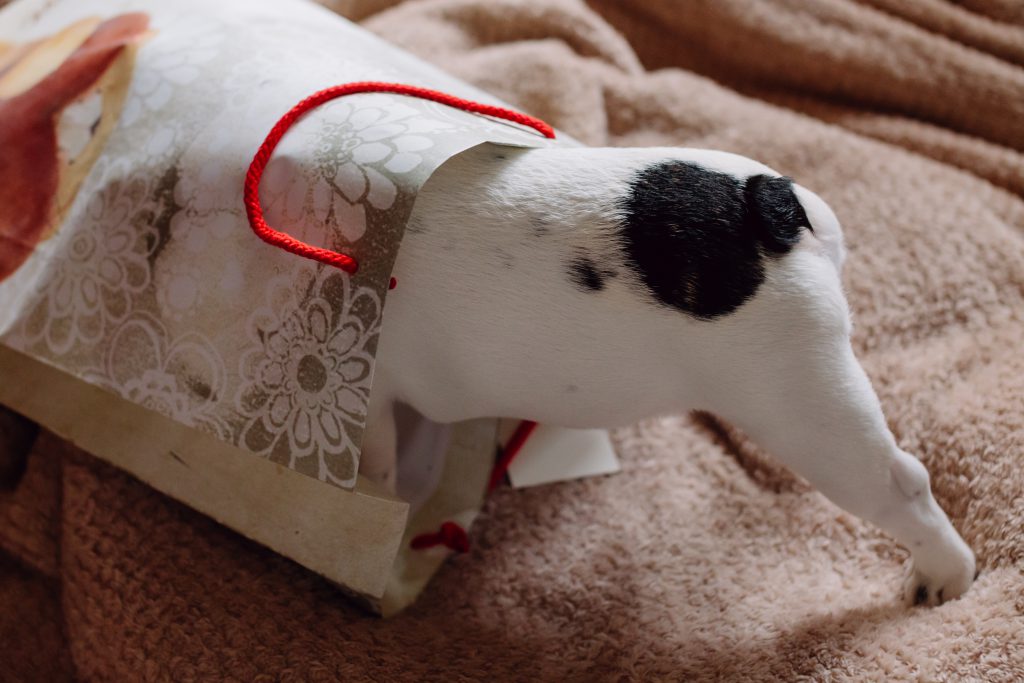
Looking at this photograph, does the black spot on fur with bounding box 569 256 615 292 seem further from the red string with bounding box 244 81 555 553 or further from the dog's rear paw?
the dog's rear paw

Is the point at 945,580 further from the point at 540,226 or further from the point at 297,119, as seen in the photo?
the point at 297,119

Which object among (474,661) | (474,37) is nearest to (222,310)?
(474,661)

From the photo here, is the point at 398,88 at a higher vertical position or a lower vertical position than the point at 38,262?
higher

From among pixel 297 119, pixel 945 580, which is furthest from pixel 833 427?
pixel 297 119

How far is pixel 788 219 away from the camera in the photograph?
0.78 metres

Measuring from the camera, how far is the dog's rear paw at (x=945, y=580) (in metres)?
0.97

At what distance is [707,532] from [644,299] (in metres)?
0.48

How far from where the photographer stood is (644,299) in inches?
30.6

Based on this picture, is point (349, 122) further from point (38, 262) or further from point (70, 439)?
point (70, 439)

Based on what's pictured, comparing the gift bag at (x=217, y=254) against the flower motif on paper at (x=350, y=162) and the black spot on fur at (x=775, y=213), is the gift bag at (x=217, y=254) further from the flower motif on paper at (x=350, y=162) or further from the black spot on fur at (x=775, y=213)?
the black spot on fur at (x=775, y=213)

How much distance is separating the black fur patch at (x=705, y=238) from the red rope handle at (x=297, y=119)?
0.24 meters

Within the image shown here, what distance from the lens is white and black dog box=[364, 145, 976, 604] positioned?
2.53 ft

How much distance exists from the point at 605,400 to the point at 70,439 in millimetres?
656

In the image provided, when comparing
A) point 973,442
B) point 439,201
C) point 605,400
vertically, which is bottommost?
point 973,442
